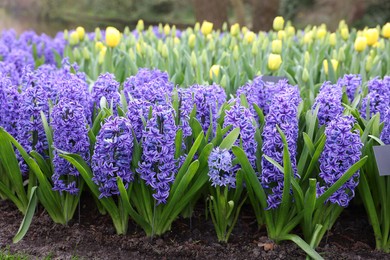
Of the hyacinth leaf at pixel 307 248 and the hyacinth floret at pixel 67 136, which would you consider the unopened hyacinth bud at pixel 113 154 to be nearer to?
the hyacinth floret at pixel 67 136

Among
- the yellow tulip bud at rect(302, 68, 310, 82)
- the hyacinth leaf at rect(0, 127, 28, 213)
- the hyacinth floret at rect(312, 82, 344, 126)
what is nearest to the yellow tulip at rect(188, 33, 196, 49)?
the yellow tulip bud at rect(302, 68, 310, 82)

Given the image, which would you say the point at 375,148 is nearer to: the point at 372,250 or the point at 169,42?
the point at 372,250

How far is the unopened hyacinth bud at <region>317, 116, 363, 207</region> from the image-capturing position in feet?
7.07

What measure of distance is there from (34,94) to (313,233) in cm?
131

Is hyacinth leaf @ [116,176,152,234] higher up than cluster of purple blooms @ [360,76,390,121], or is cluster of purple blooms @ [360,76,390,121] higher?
cluster of purple blooms @ [360,76,390,121]

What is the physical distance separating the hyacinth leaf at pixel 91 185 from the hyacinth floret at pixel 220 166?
1.54 feet

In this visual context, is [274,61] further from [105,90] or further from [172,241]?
[172,241]

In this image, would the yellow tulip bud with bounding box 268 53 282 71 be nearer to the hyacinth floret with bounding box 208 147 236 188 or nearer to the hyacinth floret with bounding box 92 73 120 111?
the hyacinth floret with bounding box 92 73 120 111

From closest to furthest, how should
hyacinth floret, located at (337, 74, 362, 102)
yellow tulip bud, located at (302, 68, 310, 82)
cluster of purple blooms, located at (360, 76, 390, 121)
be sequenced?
cluster of purple blooms, located at (360, 76, 390, 121) → hyacinth floret, located at (337, 74, 362, 102) → yellow tulip bud, located at (302, 68, 310, 82)

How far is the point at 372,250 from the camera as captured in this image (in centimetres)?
241

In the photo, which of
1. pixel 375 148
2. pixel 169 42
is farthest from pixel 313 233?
pixel 169 42

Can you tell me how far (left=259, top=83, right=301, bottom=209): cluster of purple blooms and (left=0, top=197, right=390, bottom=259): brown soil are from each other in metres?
0.23

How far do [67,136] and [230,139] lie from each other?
642 mm

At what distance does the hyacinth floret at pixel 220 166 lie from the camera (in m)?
2.15
